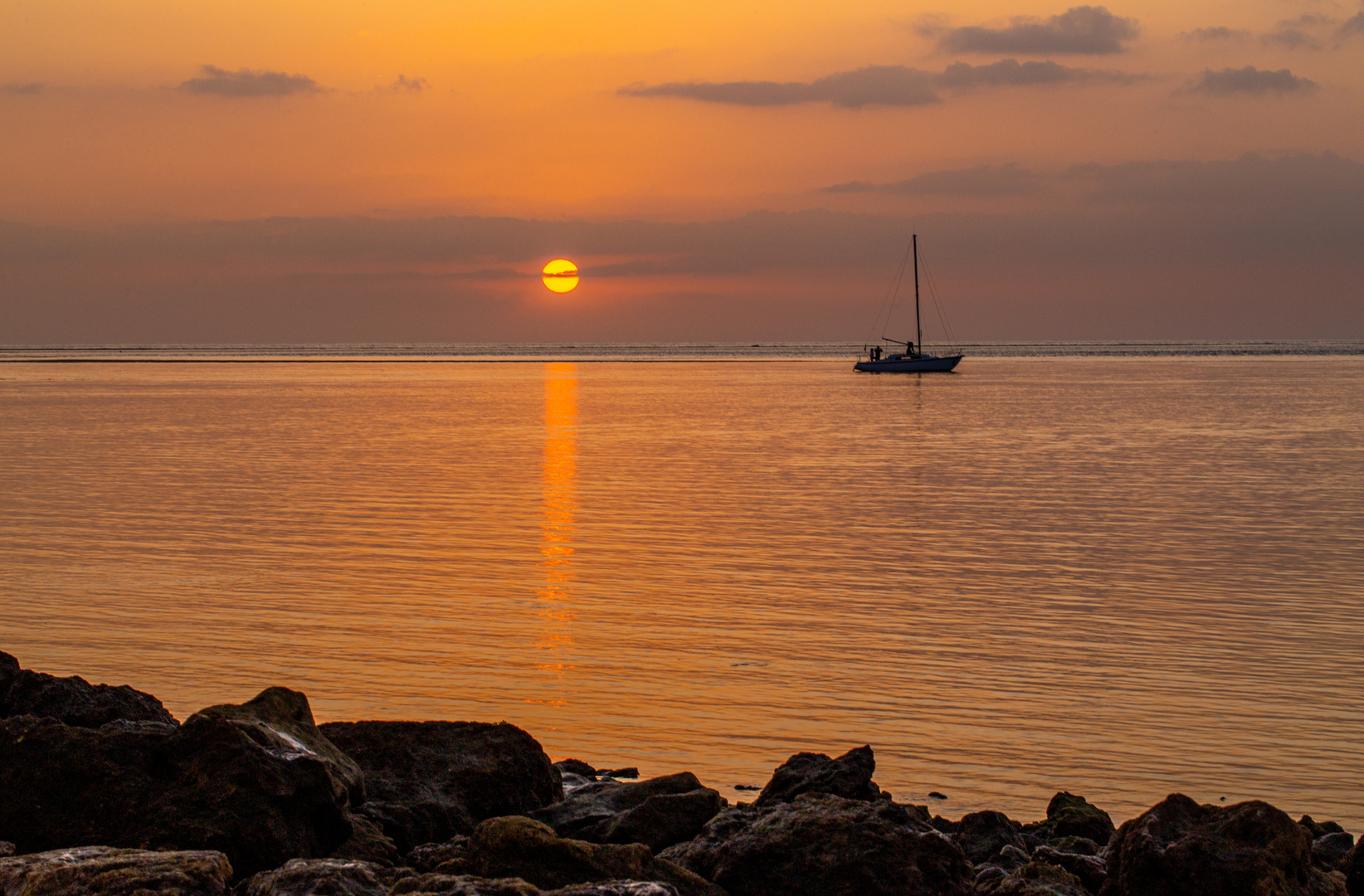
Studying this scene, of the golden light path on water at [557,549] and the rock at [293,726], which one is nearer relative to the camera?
the rock at [293,726]

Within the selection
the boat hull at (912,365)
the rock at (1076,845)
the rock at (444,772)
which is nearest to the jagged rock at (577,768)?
the rock at (444,772)

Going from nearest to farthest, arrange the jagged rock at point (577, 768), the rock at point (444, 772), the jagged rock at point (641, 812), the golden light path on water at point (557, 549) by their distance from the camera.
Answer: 1. the jagged rock at point (641, 812)
2. the rock at point (444, 772)
3. the jagged rock at point (577, 768)
4. the golden light path on water at point (557, 549)

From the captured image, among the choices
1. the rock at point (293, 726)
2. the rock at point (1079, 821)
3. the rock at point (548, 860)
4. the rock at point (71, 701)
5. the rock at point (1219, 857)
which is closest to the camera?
the rock at point (548, 860)

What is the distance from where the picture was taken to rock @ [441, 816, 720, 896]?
19.3 ft

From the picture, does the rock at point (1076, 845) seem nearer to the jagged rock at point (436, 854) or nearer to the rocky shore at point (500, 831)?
the rocky shore at point (500, 831)

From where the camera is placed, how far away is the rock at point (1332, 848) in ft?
23.0

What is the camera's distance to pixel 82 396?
6053 cm

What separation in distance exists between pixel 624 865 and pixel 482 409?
47.7 metres

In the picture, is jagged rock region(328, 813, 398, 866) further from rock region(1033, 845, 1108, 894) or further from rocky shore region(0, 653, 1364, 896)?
rock region(1033, 845, 1108, 894)

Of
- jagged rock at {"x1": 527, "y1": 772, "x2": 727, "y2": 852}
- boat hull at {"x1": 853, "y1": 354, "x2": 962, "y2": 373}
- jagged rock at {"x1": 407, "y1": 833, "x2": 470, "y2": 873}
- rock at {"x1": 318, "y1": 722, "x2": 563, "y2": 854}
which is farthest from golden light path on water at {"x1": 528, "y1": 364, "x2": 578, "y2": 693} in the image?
boat hull at {"x1": 853, "y1": 354, "x2": 962, "y2": 373}

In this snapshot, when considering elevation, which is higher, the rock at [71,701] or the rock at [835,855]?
the rock at [71,701]

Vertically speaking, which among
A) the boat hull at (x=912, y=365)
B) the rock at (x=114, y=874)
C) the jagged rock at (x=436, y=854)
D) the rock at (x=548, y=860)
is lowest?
the jagged rock at (x=436, y=854)

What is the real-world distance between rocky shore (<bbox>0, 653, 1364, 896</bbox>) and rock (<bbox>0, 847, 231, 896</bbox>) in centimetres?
1

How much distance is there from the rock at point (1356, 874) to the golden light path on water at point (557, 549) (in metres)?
5.70
